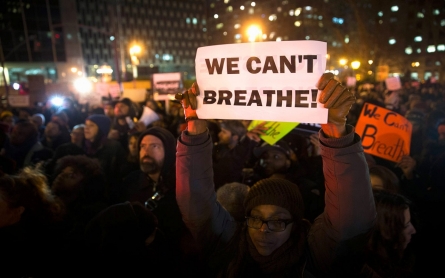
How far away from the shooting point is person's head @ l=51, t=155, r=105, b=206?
3016 mm

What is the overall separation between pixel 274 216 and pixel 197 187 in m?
0.46

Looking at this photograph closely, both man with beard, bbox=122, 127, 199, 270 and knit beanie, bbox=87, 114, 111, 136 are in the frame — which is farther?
knit beanie, bbox=87, 114, 111, 136

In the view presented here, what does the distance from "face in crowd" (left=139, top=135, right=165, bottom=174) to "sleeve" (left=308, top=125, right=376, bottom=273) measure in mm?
2086

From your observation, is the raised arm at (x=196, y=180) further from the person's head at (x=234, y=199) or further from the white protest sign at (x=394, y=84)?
the white protest sign at (x=394, y=84)

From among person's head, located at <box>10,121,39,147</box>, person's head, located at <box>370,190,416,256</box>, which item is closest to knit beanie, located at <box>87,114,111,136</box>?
person's head, located at <box>10,121,39,147</box>

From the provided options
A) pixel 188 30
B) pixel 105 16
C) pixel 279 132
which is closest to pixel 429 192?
pixel 279 132

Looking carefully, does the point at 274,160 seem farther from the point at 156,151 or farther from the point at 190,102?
the point at 190,102

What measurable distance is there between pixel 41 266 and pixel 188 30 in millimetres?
108155

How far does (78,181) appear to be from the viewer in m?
3.11

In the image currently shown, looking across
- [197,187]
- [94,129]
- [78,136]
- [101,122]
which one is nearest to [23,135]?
[78,136]

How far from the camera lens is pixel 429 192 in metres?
3.75

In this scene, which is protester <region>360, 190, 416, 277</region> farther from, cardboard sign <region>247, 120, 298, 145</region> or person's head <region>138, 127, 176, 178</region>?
person's head <region>138, 127, 176, 178</region>

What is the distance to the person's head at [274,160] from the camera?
3.69m

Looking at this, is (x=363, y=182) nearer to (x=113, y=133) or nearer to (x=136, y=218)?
(x=136, y=218)
